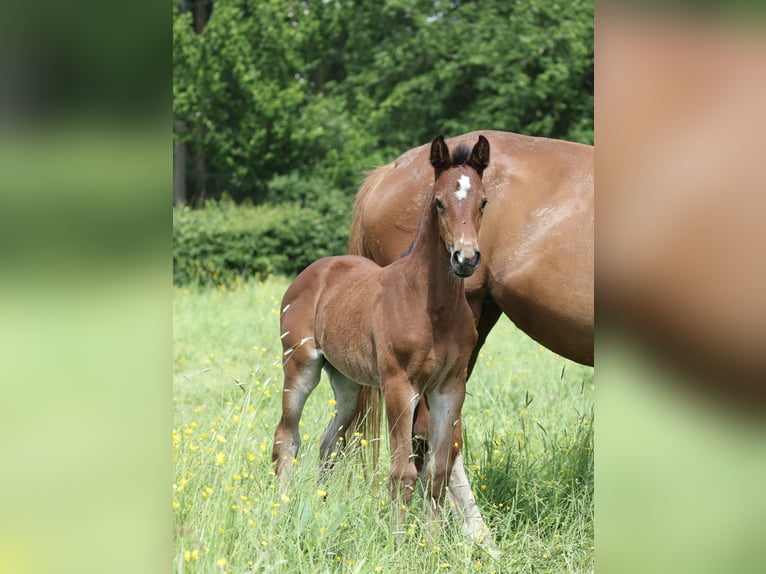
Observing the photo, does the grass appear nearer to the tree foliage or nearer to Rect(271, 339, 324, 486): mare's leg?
Rect(271, 339, 324, 486): mare's leg

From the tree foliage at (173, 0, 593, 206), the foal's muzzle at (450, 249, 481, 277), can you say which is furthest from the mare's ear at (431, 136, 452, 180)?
the tree foliage at (173, 0, 593, 206)

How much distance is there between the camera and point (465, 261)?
3434 mm

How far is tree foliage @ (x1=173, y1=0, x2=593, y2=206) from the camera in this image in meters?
18.4

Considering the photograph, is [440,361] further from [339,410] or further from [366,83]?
[366,83]

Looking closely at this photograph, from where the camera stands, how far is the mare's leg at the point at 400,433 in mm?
3670

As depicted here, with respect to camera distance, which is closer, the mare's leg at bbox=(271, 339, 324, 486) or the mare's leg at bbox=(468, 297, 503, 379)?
the mare's leg at bbox=(271, 339, 324, 486)

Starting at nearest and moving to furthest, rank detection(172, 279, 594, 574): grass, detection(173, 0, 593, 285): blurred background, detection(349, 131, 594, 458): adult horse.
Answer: detection(172, 279, 594, 574): grass < detection(349, 131, 594, 458): adult horse < detection(173, 0, 593, 285): blurred background

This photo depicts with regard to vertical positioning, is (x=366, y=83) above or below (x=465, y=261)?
below

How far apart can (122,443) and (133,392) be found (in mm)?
86

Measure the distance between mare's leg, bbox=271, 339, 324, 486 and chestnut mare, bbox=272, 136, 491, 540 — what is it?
134 millimetres

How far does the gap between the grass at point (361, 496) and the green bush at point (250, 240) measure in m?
7.44

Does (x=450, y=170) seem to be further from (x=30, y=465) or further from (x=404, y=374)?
(x=30, y=465)

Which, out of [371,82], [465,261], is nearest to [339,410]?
[465,261]

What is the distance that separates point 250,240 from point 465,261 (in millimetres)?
11462
